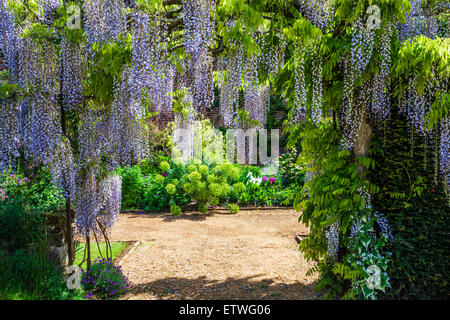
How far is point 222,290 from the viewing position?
14.0 feet

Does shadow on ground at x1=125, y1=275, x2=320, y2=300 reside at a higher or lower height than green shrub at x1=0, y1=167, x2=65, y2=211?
lower

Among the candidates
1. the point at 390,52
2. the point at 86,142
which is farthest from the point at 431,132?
the point at 86,142

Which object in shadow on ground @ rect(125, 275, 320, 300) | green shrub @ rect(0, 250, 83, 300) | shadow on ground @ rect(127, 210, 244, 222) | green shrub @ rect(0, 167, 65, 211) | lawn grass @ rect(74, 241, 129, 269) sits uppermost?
green shrub @ rect(0, 167, 65, 211)

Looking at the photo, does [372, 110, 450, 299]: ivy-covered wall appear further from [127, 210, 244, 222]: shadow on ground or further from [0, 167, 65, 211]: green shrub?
[0, 167, 65, 211]: green shrub

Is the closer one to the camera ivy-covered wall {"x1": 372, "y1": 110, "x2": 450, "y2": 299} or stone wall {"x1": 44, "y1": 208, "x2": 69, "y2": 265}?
ivy-covered wall {"x1": 372, "y1": 110, "x2": 450, "y2": 299}

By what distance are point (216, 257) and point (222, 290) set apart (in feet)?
4.30

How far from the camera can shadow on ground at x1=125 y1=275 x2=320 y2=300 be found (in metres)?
4.05

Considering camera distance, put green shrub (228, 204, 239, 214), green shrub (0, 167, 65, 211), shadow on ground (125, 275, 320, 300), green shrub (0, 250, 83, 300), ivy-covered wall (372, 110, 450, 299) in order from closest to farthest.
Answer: ivy-covered wall (372, 110, 450, 299)
green shrub (0, 250, 83, 300)
shadow on ground (125, 275, 320, 300)
green shrub (0, 167, 65, 211)
green shrub (228, 204, 239, 214)

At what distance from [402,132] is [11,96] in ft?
13.6

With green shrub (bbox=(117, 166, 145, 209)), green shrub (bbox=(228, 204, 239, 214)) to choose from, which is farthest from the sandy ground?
green shrub (bbox=(117, 166, 145, 209))

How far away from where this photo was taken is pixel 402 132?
10.5 ft

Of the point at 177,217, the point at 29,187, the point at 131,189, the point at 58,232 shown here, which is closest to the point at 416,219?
the point at 58,232

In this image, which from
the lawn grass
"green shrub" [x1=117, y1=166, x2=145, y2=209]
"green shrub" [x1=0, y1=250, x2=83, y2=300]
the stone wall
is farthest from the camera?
"green shrub" [x1=117, y1=166, x2=145, y2=209]

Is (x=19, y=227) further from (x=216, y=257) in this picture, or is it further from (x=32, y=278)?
(x=216, y=257)
